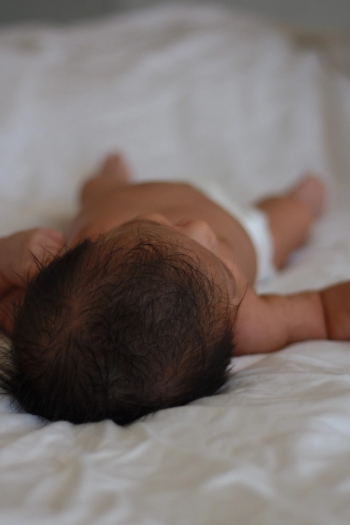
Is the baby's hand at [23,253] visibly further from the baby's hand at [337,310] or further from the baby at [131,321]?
the baby's hand at [337,310]

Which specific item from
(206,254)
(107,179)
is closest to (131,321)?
(206,254)

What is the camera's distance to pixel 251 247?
1.25 metres

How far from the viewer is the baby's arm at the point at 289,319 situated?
0.92m

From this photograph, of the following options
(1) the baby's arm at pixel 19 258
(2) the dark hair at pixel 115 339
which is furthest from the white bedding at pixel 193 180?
(1) the baby's arm at pixel 19 258

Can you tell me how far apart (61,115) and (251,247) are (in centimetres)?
81

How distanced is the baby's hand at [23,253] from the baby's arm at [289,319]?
33 cm

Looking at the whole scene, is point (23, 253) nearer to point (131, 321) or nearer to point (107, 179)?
point (131, 321)

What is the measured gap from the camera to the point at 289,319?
954 millimetres

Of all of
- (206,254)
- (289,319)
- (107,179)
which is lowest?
(289,319)

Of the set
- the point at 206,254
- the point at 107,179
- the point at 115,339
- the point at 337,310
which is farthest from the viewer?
the point at 107,179

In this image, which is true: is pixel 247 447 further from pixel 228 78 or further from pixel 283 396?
pixel 228 78

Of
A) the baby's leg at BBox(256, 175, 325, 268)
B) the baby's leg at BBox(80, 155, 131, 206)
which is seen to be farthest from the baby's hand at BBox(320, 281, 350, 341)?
the baby's leg at BBox(80, 155, 131, 206)

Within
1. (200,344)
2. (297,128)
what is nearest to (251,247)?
(200,344)

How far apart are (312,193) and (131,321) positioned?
3.04ft
